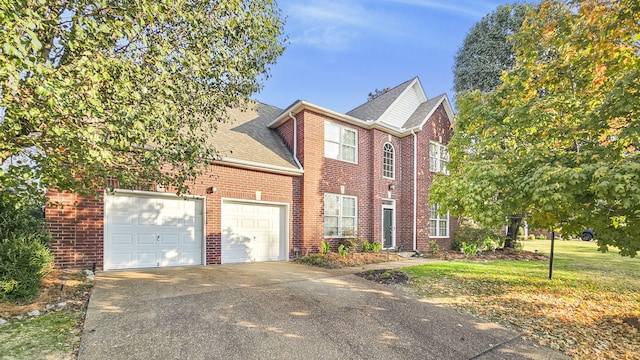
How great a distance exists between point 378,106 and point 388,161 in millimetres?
3021

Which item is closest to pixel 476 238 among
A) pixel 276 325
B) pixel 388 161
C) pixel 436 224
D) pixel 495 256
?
pixel 495 256

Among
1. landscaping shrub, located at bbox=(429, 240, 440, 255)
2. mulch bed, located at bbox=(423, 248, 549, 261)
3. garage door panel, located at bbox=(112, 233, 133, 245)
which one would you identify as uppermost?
garage door panel, located at bbox=(112, 233, 133, 245)

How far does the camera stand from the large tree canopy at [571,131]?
4.11 meters

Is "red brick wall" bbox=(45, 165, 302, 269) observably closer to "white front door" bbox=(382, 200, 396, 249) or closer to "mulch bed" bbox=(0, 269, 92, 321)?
"mulch bed" bbox=(0, 269, 92, 321)

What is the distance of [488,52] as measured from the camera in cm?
1798

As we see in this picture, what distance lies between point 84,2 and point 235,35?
7.17 ft

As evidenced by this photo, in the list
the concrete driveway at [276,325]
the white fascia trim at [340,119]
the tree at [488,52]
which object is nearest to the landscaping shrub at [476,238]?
the white fascia trim at [340,119]

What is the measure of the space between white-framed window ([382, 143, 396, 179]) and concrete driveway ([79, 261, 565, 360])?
7857 mm

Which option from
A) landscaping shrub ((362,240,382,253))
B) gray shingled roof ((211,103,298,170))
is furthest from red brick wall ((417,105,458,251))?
gray shingled roof ((211,103,298,170))

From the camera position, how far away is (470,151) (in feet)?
34.2

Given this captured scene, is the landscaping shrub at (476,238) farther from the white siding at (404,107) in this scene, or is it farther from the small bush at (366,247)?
the white siding at (404,107)

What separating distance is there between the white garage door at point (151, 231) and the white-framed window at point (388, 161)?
830 cm

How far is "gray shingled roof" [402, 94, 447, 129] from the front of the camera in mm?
14348

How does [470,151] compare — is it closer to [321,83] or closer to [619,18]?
[619,18]
